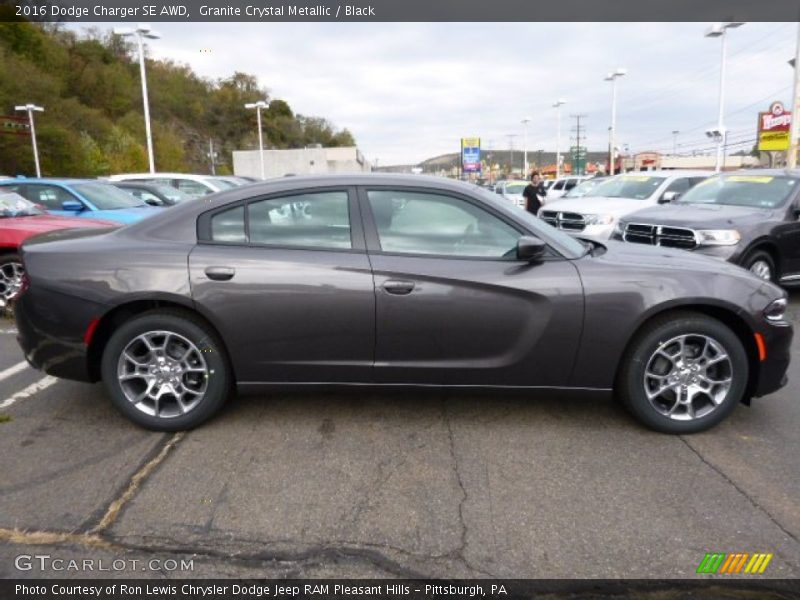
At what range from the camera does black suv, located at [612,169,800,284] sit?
689cm

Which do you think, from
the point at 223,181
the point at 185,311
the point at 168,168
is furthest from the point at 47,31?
the point at 185,311

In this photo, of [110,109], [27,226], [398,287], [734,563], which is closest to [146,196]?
[27,226]

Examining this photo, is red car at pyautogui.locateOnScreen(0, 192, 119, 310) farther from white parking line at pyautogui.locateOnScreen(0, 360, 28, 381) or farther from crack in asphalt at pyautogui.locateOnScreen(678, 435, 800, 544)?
crack in asphalt at pyautogui.locateOnScreen(678, 435, 800, 544)

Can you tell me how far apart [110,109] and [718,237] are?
62.0 metres

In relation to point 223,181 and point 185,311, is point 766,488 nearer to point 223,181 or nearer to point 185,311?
point 185,311

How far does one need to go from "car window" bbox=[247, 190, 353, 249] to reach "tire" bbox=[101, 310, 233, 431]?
0.67 meters

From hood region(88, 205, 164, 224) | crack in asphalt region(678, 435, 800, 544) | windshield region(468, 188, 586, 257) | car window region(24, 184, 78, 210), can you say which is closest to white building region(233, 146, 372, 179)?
car window region(24, 184, 78, 210)

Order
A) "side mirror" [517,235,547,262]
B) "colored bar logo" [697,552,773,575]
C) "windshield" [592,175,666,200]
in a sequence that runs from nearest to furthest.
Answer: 1. "colored bar logo" [697,552,773,575]
2. "side mirror" [517,235,547,262]
3. "windshield" [592,175,666,200]

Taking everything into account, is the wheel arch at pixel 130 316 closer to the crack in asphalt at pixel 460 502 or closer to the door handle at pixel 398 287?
the door handle at pixel 398 287

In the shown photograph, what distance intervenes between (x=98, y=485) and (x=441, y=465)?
1752 mm

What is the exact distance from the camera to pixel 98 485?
2.94 metres

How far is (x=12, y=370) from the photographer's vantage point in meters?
4.71

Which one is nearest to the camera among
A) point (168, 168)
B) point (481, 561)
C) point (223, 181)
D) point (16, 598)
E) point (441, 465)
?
point (16, 598)

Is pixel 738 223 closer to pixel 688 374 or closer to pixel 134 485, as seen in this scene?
pixel 688 374
